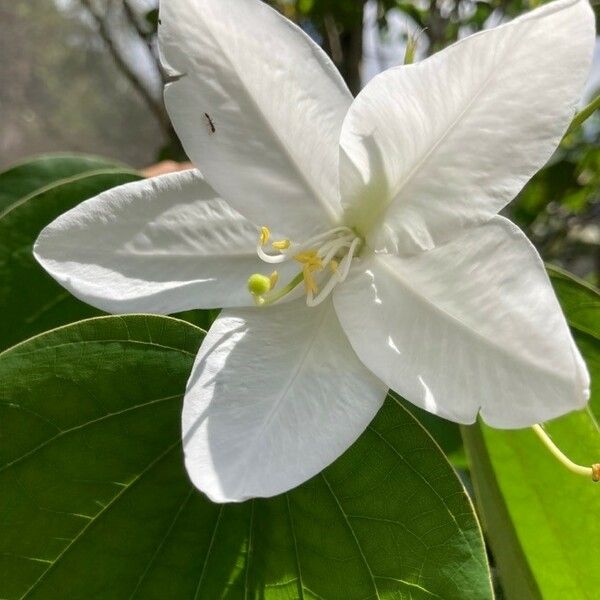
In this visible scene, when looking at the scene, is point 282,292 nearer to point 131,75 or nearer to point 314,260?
point 314,260

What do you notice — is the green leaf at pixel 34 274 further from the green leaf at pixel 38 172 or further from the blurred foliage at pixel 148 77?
the blurred foliage at pixel 148 77

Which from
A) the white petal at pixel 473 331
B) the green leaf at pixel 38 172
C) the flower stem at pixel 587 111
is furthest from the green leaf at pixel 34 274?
the flower stem at pixel 587 111

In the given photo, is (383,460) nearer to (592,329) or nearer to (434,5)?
(592,329)

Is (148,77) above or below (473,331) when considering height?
below

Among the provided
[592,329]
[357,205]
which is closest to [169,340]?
[357,205]

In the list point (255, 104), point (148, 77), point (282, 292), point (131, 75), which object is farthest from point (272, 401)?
point (148, 77)

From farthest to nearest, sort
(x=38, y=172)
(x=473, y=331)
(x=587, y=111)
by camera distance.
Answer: (x=38, y=172) < (x=587, y=111) < (x=473, y=331)

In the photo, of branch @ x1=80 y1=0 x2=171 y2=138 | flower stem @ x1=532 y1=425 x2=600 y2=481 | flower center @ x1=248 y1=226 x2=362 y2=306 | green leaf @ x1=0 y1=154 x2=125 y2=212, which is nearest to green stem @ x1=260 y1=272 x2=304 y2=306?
flower center @ x1=248 y1=226 x2=362 y2=306
